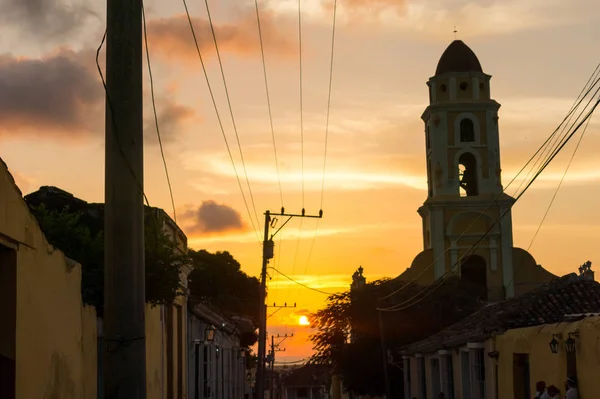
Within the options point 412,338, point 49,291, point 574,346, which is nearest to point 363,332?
point 412,338

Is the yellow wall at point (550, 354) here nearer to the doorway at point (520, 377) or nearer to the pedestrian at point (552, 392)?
the doorway at point (520, 377)

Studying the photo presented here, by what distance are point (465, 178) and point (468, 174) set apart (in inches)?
22.1

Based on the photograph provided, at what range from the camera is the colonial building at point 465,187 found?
65188 mm

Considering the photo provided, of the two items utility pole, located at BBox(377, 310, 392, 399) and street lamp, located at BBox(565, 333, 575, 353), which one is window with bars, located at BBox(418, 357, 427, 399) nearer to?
utility pole, located at BBox(377, 310, 392, 399)

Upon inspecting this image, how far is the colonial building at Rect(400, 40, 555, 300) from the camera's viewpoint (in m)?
65.2

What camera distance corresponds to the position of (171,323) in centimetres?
2303

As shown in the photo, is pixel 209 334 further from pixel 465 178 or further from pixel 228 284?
pixel 228 284

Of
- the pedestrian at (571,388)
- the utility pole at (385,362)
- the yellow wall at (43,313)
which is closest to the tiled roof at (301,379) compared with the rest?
the utility pole at (385,362)

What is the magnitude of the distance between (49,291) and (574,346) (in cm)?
1200

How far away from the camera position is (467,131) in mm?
66312

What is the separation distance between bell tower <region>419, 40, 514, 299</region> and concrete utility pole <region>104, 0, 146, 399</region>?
187 ft

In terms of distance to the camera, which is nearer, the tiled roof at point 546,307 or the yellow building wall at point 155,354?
the yellow building wall at point 155,354

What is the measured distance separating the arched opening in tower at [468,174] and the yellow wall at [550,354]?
129 feet

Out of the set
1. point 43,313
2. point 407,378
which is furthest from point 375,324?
point 43,313
